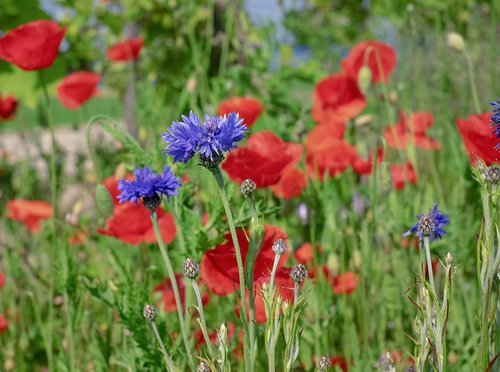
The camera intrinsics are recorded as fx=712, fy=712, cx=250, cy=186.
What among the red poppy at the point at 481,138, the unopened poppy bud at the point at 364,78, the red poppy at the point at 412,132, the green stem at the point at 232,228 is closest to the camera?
the green stem at the point at 232,228

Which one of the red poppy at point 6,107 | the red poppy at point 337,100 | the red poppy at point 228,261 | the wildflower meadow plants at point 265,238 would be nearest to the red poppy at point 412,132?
the wildflower meadow plants at point 265,238

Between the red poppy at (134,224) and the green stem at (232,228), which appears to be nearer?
the green stem at (232,228)

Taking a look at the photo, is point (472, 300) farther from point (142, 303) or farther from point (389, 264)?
point (142, 303)

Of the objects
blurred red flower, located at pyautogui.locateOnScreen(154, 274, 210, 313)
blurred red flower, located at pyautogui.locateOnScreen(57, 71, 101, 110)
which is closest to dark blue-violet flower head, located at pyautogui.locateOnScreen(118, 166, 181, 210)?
blurred red flower, located at pyautogui.locateOnScreen(154, 274, 210, 313)

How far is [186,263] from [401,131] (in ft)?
4.07

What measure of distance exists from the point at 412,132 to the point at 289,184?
399mm

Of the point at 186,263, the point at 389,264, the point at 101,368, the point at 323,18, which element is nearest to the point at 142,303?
the point at 101,368

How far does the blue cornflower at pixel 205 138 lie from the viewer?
2.61ft

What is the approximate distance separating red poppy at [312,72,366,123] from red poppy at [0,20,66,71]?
2.39 ft

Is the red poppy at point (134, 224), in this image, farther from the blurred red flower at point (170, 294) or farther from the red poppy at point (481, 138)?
the red poppy at point (481, 138)

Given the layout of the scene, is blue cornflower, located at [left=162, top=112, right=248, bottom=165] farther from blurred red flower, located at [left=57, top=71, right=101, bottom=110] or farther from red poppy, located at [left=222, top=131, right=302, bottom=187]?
blurred red flower, located at [left=57, top=71, right=101, bottom=110]

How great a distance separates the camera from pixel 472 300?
1.54 m

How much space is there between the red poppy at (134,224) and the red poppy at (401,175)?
0.70 metres

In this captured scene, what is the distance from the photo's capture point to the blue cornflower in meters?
0.80
